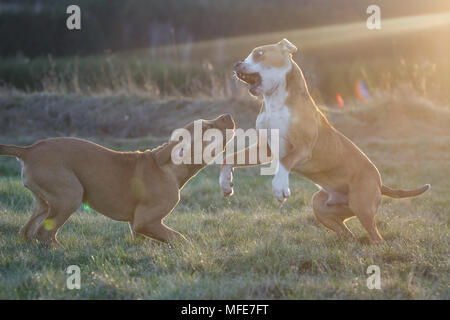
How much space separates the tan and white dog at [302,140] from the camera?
5356mm

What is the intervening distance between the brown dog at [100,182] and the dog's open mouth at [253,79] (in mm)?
473

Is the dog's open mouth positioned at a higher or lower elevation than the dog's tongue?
higher

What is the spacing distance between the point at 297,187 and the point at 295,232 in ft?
8.80

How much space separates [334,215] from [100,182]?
7.70 feet

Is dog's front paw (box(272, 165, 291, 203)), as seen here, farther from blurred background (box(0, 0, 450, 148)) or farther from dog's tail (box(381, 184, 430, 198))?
blurred background (box(0, 0, 450, 148))

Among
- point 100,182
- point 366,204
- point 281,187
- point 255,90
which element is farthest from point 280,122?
point 100,182

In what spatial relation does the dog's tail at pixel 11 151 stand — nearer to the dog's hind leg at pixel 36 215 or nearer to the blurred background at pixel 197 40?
the dog's hind leg at pixel 36 215

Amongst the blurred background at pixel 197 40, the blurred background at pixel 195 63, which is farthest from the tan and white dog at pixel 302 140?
the blurred background at pixel 197 40

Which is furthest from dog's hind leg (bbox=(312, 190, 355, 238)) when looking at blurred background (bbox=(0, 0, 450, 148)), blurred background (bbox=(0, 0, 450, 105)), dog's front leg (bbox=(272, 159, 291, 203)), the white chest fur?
blurred background (bbox=(0, 0, 450, 105))

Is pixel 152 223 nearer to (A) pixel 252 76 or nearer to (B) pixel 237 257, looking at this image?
(B) pixel 237 257

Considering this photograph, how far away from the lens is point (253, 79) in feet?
18.1

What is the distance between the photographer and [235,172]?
10.0 meters

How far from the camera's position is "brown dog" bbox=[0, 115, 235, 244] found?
198 inches

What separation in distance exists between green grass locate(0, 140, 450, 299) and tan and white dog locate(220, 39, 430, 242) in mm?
502
